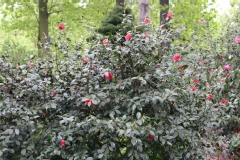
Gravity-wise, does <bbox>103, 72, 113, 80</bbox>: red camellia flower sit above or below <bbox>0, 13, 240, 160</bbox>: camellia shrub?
above

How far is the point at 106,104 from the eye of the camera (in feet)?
9.64

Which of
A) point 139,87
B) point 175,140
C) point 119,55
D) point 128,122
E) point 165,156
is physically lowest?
point 165,156

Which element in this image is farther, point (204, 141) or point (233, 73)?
point (233, 73)

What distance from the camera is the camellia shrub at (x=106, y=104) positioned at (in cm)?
273

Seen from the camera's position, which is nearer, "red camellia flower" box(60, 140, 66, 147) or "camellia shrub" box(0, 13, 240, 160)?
"red camellia flower" box(60, 140, 66, 147)

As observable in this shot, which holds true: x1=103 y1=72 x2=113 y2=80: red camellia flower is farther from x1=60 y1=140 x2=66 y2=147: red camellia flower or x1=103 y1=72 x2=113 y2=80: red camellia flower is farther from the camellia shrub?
x1=60 y1=140 x2=66 y2=147: red camellia flower

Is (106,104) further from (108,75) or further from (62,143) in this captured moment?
(62,143)

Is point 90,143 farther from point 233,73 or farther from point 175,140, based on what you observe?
point 233,73

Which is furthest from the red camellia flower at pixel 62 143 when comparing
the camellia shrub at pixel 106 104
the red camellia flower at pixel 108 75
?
the red camellia flower at pixel 108 75

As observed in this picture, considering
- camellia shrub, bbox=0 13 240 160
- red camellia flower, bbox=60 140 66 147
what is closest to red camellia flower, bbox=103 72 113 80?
camellia shrub, bbox=0 13 240 160

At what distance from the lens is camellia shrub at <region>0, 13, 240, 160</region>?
2730 mm

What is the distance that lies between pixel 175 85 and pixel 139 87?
400mm

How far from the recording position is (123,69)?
3.07 m

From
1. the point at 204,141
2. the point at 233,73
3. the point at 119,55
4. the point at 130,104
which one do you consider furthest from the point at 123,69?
the point at 233,73
